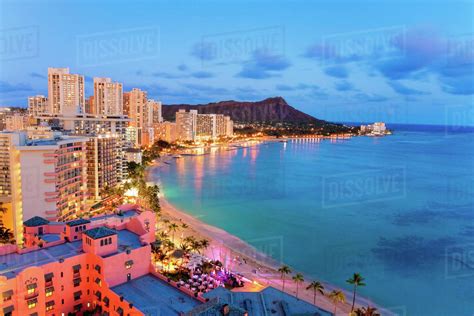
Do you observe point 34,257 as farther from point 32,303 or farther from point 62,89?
point 62,89

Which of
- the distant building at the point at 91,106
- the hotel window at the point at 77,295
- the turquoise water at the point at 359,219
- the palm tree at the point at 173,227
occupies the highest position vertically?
the distant building at the point at 91,106

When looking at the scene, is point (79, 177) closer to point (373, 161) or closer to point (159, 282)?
point (159, 282)

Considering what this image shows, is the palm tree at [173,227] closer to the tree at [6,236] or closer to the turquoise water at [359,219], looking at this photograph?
the turquoise water at [359,219]

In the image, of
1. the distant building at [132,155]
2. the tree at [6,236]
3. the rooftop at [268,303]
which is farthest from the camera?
the distant building at [132,155]

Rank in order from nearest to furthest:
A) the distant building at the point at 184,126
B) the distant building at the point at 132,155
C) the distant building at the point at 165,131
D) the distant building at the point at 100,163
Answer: the distant building at the point at 100,163 → the distant building at the point at 132,155 → the distant building at the point at 165,131 → the distant building at the point at 184,126

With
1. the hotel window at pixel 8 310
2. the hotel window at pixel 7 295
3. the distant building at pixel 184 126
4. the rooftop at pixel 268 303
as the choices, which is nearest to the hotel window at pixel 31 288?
the hotel window at pixel 7 295

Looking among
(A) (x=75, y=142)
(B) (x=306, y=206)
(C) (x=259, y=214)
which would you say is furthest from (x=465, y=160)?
(A) (x=75, y=142)
